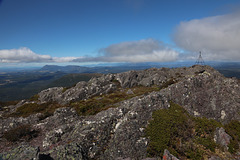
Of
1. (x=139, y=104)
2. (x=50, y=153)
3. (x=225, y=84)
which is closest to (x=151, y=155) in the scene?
(x=139, y=104)

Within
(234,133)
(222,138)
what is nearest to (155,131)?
(222,138)

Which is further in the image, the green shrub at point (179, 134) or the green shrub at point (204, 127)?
the green shrub at point (204, 127)

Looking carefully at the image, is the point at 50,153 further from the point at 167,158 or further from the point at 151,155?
the point at 167,158

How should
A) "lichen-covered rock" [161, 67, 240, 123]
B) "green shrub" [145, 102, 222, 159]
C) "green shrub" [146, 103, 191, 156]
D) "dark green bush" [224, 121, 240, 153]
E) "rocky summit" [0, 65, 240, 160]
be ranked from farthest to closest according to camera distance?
"lichen-covered rock" [161, 67, 240, 123], "dark green bush" [224, 121, 240, 153], "green shrub" [146, 103, 191, 156], "green shrub" [145, 102, 222, 159], "rocky summit" [0, 65, 240, 160]

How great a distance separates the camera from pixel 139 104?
67.2ft

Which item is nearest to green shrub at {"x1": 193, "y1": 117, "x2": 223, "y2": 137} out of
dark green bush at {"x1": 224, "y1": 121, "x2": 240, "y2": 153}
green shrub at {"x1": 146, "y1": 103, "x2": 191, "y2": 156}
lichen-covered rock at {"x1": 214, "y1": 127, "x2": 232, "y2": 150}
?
lichen-covered rock at {"x1": 214, "y1": 127, "x2": 232, "y2": 150}

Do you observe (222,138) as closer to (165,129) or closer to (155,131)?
(165,129)

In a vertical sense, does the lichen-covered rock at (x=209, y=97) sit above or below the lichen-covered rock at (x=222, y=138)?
above

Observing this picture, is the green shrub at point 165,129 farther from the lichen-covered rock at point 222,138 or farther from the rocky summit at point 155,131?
the lichen-covered rock at point 222,138

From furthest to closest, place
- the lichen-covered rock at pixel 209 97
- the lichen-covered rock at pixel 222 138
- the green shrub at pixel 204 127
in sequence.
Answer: the lichen-covered rock at pixel 209 97 → the green shrub at pixel 204 127 → the lichen-covered rock at pixel 222 138

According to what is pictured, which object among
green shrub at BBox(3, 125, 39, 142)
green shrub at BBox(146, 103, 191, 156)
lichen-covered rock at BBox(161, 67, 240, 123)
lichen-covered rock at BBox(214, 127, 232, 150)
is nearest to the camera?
green shrub at BBox(146, 103, 191, 156)

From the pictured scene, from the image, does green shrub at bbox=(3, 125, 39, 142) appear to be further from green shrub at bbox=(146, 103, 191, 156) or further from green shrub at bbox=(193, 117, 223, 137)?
green shrub at bbox=(193, 117, 223, 137)

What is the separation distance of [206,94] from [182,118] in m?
11.2

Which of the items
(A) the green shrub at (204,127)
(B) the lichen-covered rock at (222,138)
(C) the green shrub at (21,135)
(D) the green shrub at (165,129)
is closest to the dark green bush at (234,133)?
(B) the lichen-covered rock at (222,138)
